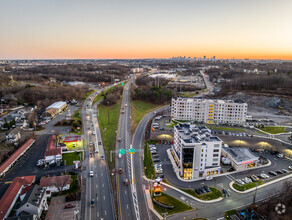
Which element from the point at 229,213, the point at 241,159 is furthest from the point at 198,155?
the point at 241,159

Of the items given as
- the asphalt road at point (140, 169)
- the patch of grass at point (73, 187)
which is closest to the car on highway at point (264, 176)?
the asphalt road at point (140, 169)

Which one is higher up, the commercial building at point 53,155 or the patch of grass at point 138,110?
the patch of grass at point 138,110

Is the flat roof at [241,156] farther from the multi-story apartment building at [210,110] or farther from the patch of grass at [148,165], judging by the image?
the multi-story apartment building at [210,110]

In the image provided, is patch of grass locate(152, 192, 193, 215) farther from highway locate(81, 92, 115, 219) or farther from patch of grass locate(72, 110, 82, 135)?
patch of grass locate(72, 110, 82, 135)

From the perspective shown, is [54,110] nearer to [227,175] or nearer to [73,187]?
[73,187]

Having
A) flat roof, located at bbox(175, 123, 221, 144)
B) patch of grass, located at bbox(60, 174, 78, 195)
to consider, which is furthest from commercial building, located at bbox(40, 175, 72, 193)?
flat roof, located at bbox(175, 123, 221, 144)
